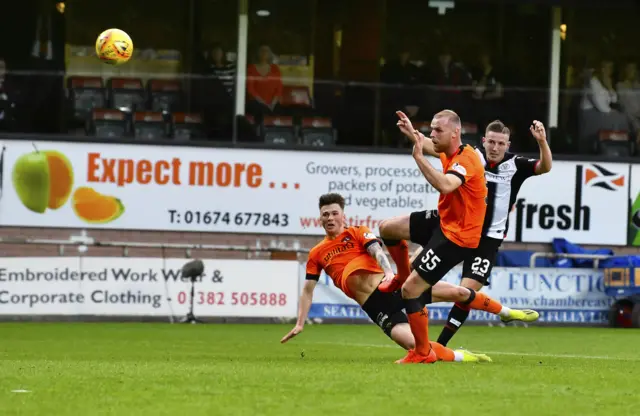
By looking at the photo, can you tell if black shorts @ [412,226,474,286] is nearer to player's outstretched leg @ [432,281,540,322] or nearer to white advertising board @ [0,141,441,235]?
A: player's outstretched leg @ [432,281,540,322]

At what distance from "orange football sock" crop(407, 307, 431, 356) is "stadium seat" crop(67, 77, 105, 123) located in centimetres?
1449

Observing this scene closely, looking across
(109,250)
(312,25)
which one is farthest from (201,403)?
(312,25)

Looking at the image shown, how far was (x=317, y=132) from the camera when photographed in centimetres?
2550

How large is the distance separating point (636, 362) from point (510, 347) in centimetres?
470

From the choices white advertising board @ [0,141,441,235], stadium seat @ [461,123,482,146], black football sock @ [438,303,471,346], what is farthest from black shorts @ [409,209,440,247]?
stadium seat @ [461,123,482,146]

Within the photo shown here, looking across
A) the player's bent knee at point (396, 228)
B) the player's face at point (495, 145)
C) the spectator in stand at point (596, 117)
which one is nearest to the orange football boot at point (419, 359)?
the player's bent knee at point (396, 228)

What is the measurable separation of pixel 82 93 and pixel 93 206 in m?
1.98

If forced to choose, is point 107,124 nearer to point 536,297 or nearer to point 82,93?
point 82,93

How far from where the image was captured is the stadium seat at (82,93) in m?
24.6

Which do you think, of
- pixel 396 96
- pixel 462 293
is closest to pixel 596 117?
pixel 396 96

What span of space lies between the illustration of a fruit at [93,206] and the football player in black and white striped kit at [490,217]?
12.8 metres

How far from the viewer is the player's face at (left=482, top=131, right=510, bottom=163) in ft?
41.2

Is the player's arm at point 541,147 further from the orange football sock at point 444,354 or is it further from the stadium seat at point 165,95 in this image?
the stadium seat at point 165,95

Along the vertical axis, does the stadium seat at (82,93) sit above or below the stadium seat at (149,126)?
above
